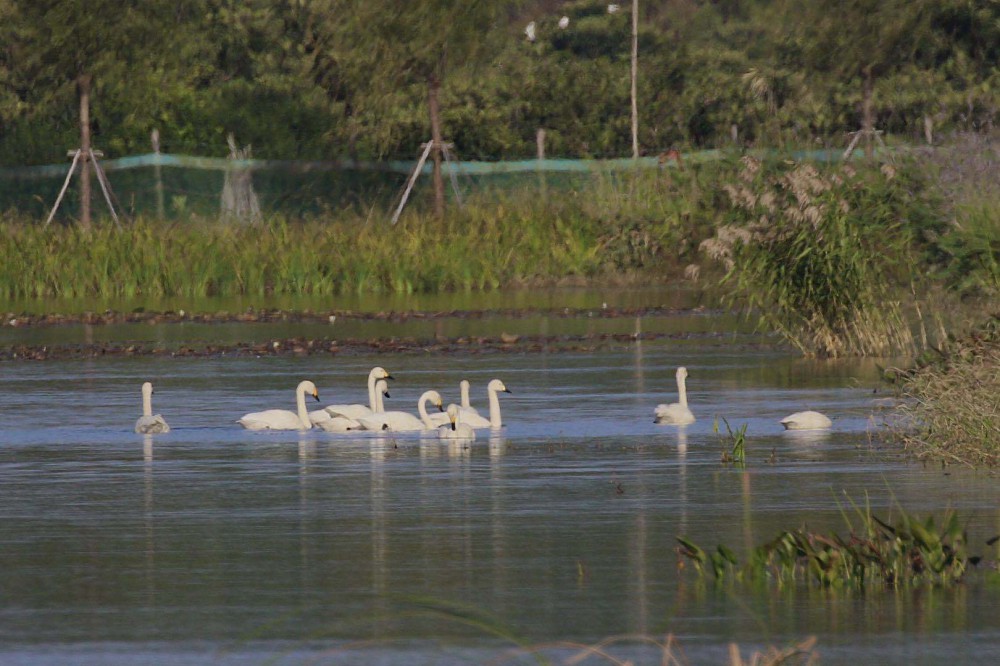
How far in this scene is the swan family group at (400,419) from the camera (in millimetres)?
16469

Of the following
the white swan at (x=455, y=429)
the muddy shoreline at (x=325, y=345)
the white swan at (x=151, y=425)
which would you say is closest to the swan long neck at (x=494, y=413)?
the white swan at (x=455, y=429)

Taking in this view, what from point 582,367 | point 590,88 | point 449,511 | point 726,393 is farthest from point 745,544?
point 590,88

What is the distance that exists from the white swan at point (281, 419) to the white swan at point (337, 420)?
10 centimetres

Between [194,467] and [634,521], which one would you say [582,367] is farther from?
[634,521]

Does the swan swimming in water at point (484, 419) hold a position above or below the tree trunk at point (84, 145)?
below

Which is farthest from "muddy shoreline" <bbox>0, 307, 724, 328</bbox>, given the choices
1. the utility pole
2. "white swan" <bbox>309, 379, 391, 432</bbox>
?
the utility pole

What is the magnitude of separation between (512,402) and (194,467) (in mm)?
4883

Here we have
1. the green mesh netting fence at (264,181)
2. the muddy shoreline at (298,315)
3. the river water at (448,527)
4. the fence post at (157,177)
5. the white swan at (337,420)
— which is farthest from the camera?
the green mesh netting fence at (264,181)

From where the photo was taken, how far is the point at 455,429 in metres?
16.5

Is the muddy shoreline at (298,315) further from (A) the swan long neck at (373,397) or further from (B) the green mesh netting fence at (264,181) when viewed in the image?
(A) the swan long neck at (373,397)

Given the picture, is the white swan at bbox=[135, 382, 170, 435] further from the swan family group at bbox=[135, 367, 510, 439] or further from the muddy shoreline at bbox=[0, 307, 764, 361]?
the muddy shoreline at bbox=[0, 307, 764, 361]

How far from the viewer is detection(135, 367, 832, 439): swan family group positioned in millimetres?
16469

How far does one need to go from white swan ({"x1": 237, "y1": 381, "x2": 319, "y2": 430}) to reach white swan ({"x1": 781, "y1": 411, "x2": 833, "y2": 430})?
3.68 m

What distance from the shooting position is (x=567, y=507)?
12516mm
